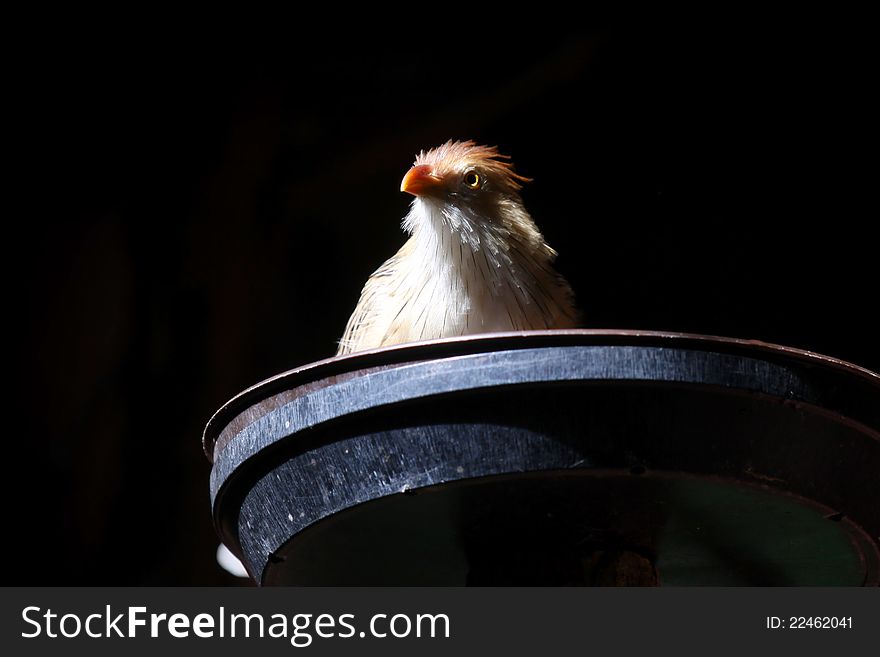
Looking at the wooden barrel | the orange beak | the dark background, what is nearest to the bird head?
the orange beak

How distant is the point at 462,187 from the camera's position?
62.9 inches

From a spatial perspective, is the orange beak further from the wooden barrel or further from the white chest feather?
the wooden barrel

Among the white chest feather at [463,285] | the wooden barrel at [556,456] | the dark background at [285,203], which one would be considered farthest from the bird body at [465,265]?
the dark background at [285,203]

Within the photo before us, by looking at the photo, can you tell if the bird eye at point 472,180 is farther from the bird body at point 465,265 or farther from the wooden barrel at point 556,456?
the wooden barrel at point 556,456

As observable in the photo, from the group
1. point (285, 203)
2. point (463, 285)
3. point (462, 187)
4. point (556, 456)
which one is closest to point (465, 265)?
point (463, 285)

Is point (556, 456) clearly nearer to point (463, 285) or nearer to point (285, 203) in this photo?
point (463, 285)

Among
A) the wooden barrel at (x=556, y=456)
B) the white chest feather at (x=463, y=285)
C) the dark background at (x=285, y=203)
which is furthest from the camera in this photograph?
the dark background at (x=285, y=203)

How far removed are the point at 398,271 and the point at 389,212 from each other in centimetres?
97

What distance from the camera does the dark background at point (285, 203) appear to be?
2.28 meters

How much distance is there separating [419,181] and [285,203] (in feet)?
3.47

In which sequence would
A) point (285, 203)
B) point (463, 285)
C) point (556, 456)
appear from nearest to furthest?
point (556, 456)
point (463, 285)
point (285, 203)

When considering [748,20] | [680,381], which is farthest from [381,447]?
[748,20]

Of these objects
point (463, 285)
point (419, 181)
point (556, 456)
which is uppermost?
point (419, 181)
